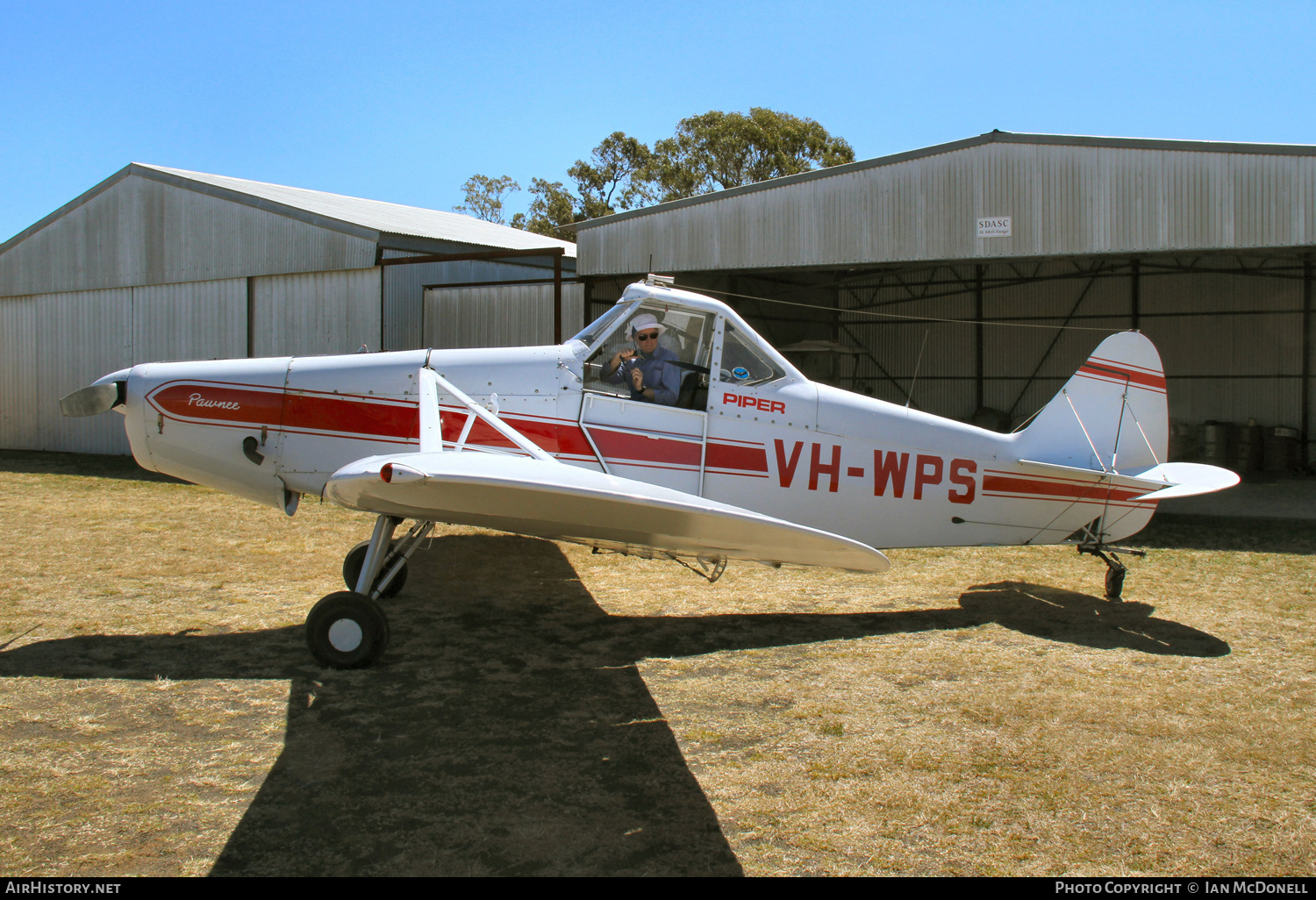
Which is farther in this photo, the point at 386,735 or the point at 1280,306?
the point at 1280,306

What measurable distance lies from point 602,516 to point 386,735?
1.56 meters

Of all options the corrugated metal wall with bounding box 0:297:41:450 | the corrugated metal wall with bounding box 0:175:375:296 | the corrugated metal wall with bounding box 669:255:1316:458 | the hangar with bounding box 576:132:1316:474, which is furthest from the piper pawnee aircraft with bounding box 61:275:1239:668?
the corrugated metal wall with bounding box 0:297:41:450

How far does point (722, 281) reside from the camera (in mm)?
→ 20922

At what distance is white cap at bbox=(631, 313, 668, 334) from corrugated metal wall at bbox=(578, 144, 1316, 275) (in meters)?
9.54

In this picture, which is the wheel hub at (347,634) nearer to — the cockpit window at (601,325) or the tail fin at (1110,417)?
the cockpit window at (601,325)

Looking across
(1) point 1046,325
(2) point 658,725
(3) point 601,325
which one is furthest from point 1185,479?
(1) point 1046,325

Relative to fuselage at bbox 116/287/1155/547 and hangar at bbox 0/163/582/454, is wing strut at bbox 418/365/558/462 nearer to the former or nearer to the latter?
fuselage at bbox 116/287/1155/547

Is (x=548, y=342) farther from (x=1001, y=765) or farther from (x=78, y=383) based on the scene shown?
(x=1001, y=765)

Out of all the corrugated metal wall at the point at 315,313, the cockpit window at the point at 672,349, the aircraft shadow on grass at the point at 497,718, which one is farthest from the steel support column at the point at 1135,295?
the cockpit window at the point at 672,349

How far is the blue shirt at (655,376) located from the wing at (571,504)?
1604 mm

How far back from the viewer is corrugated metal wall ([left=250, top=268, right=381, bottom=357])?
18.2 metres

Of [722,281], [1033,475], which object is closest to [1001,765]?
[1033,475]

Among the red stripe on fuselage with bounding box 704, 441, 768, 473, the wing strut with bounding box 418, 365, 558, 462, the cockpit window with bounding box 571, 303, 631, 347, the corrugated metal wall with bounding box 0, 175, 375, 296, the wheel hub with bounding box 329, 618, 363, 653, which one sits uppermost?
the corrugated metal wall with bounding box 0, 175, 375, 296

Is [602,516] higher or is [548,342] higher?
[548,342]
